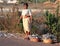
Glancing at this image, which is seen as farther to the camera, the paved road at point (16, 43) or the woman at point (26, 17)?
the woman at point (26, 17)

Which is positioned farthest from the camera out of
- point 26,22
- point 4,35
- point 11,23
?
point 11,23

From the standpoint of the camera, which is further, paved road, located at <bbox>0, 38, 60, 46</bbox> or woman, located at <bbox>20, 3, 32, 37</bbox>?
woman, located at <bbox>20, 3, 32, 37</bbox>

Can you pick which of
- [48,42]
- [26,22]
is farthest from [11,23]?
[48,42]

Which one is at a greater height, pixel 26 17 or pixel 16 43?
pixel 26 17

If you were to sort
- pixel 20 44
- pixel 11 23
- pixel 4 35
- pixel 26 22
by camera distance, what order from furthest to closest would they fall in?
pixel 11 23, pixel 4 35, pixel 26 22, pixel 20 44

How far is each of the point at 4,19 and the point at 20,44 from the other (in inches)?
185

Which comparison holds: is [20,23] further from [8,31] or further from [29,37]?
[29,37]

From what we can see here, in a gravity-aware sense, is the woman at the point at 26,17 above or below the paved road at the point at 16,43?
above

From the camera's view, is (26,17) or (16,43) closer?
(16,43)

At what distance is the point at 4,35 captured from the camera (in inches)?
640

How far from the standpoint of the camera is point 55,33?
51.8ft

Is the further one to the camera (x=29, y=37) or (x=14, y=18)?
(x=14, y=18)

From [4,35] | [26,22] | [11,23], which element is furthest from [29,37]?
[11,23]

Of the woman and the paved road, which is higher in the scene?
the woman
